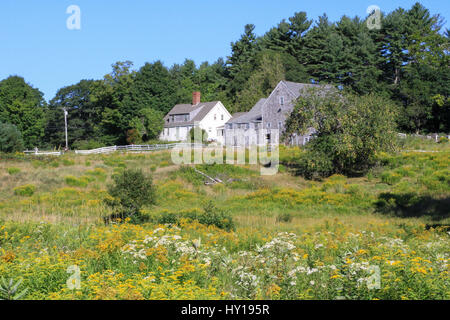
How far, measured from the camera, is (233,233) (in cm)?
1431

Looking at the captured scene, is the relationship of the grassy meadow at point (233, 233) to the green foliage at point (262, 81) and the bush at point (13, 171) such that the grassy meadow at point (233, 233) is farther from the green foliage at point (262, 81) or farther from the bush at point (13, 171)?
the green foliage at point (262, 81)

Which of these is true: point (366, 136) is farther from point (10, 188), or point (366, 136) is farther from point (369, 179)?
point (10, 188)

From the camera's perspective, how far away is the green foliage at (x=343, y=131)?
113 ft

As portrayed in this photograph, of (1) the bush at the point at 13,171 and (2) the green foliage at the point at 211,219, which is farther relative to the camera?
(1) the bush at the point at 13,171

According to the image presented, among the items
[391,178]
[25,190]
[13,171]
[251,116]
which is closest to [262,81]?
[251,116]

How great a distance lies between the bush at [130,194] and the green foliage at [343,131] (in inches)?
720

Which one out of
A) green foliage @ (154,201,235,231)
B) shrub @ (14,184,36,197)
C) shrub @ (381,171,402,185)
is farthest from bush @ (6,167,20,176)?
shrub @ (381,171,402,185)

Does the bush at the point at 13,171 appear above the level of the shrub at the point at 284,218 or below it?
above

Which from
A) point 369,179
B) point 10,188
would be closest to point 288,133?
point 369,179

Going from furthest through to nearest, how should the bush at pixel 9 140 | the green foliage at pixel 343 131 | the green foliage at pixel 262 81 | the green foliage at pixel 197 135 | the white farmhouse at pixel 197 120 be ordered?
the green foliage at pixel 262 81 < the white farmhouse at pixel 197 120 < the green foliage at pixel 197 135 < the bush at pixel 9 140 < the green foliage at pixel 343 131

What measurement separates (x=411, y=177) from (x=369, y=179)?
318 cm

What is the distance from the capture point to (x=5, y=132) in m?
53.8

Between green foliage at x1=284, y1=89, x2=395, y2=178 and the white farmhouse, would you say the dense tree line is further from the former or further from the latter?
green foliage at x1=284, y1=89, x2=395, y2=178

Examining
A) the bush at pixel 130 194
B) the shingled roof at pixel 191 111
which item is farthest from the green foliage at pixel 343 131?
the shingled roof at pixel 191 111
